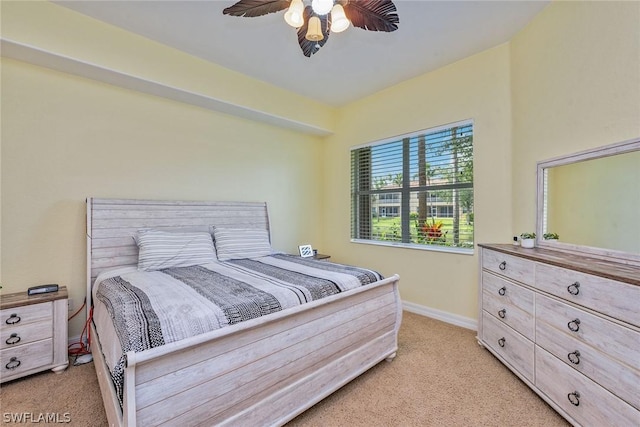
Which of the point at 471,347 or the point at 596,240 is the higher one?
the point at 596,240

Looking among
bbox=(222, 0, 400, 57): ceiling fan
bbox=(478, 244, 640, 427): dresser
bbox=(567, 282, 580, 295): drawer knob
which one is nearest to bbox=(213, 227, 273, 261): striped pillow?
bbox=(222, 0, 400, 57): ceiling fan

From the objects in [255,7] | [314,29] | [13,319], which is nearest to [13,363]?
[13,319]

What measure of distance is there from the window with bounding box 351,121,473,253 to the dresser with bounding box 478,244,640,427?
0.95 metres

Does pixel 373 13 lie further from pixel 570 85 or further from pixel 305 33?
pixel 570 85

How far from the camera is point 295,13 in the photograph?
159cm

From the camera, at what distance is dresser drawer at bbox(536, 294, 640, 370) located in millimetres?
1216

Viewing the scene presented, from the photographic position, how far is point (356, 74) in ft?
10.4

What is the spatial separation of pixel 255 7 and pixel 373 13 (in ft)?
2.28

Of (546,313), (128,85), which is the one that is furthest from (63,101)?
(546,313)

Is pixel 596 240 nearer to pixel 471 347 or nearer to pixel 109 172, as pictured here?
pixel 471 347

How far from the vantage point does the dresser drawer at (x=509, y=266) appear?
185cm

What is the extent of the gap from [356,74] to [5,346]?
3715 mm

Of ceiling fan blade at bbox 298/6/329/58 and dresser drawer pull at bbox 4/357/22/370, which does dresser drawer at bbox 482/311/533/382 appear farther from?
dresser drawer pull at bbox 4/357/22/370

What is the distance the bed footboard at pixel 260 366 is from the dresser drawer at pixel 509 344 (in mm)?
887
